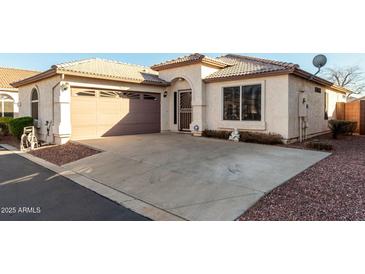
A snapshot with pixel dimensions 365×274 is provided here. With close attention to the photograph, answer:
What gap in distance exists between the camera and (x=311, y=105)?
13703 millimetres

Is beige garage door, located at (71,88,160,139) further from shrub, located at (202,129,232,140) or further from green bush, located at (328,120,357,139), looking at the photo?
green bush, located at (328,120,357,139)

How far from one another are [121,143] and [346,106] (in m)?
16.4

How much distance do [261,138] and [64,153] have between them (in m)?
8.16

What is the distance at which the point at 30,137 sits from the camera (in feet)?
38.5

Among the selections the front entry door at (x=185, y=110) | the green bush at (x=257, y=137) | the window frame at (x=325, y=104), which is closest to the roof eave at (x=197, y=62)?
the front entry door at (x=185, y=110)

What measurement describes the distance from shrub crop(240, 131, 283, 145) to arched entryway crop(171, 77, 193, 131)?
13.0 feet

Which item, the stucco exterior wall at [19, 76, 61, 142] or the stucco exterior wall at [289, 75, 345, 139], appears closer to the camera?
the stucco exterior wall at [289, 75, 345, 139]

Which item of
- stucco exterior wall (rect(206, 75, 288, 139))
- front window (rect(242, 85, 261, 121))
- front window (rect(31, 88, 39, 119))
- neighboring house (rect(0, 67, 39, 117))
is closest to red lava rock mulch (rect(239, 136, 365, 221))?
stucco exterior wall (rect(206, 75, 288, 139))

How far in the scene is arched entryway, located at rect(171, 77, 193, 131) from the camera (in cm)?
1470

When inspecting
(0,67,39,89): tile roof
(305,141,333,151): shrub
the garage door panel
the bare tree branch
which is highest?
the bare tree branch

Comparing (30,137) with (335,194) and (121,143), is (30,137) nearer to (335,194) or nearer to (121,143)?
(121,143)

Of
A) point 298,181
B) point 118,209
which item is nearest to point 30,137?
point 118,209

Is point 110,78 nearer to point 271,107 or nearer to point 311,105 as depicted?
point 271,107

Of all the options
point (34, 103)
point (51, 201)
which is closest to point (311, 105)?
point (51, 201)
